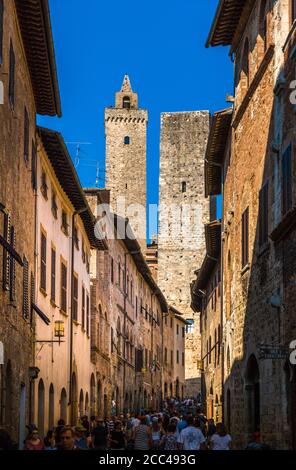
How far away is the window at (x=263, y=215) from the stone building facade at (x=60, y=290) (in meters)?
6.16

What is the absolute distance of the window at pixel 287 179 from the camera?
18.0 metres

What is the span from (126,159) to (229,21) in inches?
2848

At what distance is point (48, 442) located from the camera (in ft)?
65.9

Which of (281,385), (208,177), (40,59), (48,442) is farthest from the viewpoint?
(208,177)

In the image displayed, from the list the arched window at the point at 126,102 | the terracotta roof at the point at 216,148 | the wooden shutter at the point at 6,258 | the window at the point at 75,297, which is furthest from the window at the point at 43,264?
the arched window at the point at 126,102

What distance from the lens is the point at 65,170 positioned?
96.5 feet

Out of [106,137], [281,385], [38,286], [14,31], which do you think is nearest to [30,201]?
[38,286]

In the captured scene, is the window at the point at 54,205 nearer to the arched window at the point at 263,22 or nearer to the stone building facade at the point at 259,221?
the stone building facade at the point at 259,221

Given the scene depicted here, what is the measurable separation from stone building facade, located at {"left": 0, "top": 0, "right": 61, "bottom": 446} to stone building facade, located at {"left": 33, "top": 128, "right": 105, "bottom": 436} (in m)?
1.39

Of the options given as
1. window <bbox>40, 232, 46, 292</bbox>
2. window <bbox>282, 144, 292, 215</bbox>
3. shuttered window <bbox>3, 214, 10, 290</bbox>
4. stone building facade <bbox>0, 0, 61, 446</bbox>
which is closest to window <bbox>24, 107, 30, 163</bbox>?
stone building facade <bbox>0, 0, 61, 446</bbox>

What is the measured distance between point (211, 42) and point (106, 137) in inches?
2859

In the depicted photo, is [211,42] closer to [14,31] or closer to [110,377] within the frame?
[14,31]

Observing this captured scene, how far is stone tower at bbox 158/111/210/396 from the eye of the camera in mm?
86312

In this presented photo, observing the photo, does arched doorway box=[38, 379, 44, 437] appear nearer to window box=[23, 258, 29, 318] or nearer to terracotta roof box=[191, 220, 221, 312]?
window box=[23, 258, 29, 318]
